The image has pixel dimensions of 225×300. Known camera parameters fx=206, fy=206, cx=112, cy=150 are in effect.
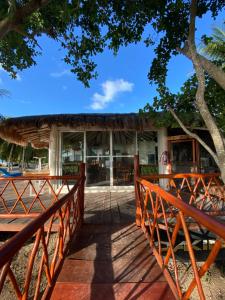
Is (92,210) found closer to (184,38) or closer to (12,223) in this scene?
(12,223)

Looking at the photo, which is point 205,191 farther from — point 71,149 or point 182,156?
point 71,149

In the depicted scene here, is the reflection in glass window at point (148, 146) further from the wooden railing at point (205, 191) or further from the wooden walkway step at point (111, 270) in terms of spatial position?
the wooden walkway step at point (111, 270)

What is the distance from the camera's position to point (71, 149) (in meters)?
7.77

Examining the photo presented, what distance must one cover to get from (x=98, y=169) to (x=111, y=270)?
17.4ft

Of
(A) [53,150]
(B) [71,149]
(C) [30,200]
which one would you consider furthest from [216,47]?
(C) [30,200]

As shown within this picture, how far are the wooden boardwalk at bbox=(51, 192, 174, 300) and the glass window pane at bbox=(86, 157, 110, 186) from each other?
359 cm

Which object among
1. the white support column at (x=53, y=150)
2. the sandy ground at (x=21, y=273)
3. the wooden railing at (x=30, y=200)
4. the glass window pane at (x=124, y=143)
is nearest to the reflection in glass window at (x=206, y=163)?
the glass window pane at (x=124, y=143)

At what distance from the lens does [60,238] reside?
2477 millimetres

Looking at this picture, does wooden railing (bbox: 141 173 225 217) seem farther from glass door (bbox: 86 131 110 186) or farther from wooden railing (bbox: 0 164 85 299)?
glass door (bbox: 86 131 110 186)

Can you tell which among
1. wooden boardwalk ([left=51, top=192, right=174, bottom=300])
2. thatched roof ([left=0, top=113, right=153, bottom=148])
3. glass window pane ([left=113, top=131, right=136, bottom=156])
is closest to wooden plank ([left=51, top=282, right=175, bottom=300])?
wooden boardwalk ([left=51, top=192, right=174, bottom=300])

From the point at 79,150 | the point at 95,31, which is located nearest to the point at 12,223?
the point at 79,150

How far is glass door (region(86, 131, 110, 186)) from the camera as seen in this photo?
25.2 feet

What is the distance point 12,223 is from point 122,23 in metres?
5.18

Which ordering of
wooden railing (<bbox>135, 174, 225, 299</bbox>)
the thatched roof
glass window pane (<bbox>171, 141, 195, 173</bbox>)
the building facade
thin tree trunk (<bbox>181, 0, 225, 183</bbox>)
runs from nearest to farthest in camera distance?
1. wooden railing (<bbox>135, 174, 225, 299</bbox>)
2. thin tree trunk (<bbox>181, 0, 225, 183</bbox>)
3. the thatched roof
4. the building facade
5. glass window pane (<bbox>171, 141, 195, 173</bbox>)
